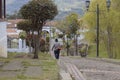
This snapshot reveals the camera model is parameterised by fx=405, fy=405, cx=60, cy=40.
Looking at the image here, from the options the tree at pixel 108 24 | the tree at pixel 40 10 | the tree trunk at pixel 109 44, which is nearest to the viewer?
the tree at pixel 40 10

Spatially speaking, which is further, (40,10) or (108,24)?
(108,24)

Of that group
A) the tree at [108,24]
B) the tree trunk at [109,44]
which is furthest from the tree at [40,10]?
the tree trunk at [109,44]

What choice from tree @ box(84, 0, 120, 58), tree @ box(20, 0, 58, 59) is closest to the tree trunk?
tree @ box(84, 0, 120, 58)

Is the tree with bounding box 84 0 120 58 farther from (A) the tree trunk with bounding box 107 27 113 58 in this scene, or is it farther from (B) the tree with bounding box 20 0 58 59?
(B) the tree with bounding box 20 0 58 59

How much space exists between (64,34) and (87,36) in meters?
18.1

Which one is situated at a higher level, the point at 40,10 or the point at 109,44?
the point at 40,10

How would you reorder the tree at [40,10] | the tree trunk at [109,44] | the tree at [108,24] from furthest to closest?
the tree trunk at [109,44]
the tree at [108,24]
the tree at [40,10]

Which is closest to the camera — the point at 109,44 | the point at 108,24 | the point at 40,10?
the point at 40,10

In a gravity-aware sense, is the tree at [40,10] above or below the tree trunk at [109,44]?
above

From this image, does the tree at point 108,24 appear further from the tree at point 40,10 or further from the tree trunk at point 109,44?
the tree at point 40,10

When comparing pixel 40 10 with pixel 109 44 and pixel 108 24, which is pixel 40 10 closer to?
pixel 108 24

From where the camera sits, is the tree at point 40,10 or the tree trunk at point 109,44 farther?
the tree trunk at point 109,44

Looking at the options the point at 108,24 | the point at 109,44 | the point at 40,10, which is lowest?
the point at 109,44

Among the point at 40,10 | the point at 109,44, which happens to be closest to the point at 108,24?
the point at 109,44
